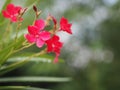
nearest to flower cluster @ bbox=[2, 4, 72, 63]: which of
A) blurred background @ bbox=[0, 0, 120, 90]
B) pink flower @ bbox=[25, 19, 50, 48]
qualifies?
pink flower @ bbox=[25, 19, 50, 48]

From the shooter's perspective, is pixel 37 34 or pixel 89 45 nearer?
pixel 37 34

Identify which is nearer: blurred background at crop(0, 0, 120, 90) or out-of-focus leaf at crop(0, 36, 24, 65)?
out-of-focus leaf at crop(0, 36, 24, 65)

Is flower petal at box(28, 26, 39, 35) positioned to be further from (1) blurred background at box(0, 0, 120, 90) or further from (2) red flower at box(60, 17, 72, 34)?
(1) blurred background at box(0, 0, 120, 90)

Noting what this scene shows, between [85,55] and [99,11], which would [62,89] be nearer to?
[85,55]

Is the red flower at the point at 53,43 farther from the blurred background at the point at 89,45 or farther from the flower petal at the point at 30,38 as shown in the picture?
the blurred background at the point at 89,45

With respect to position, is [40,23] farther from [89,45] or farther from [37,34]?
[89,45]

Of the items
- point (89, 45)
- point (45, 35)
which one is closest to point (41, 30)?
point (45, 35)

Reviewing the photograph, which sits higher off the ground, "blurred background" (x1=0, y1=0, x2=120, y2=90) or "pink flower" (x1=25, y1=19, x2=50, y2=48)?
"blurred background" (x1=0, y1=0, x2=120, y2=90)

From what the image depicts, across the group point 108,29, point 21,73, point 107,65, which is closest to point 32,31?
point 21,73
